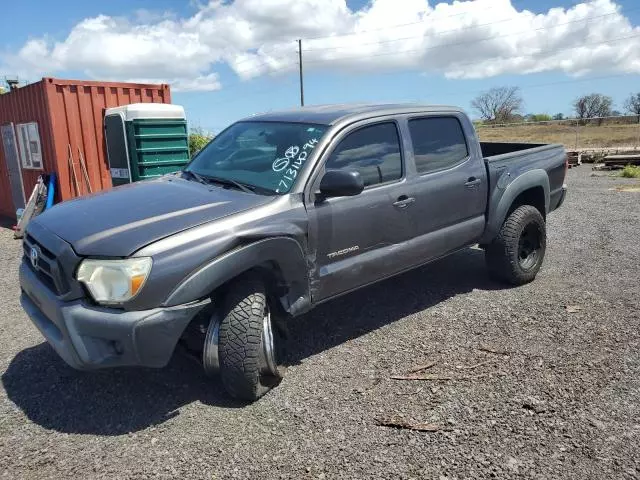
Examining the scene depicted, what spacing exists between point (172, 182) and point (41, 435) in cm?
195

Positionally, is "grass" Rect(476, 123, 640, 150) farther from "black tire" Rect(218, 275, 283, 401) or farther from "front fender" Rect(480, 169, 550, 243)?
"black tire" Rect(218, 275, 283, 401)

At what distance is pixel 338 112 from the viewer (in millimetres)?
4262

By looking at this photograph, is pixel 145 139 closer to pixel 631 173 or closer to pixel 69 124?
pixel 69 124

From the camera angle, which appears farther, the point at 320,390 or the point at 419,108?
the point at 419,108

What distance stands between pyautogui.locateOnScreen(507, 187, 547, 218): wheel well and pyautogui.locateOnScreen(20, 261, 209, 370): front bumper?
387 cm

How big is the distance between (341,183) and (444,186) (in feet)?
4.55

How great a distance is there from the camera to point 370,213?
4023mm

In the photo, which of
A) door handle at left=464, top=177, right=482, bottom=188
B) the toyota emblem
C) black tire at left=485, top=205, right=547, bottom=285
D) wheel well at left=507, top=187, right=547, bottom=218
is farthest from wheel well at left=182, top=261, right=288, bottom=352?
wheel well at left=507, top=187, right=547, bottom=218

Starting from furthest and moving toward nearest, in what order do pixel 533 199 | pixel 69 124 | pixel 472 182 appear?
pixel 69 124, pixel 533 199, pixel 472 182

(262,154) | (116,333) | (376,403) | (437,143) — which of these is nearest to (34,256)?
(116,333)

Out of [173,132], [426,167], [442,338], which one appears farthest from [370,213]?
[173,132]

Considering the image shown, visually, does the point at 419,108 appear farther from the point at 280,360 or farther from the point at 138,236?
the point at 138,236

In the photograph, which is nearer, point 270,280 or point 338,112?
point 270,280

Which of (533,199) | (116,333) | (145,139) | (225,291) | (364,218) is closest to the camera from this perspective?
(116,333)
